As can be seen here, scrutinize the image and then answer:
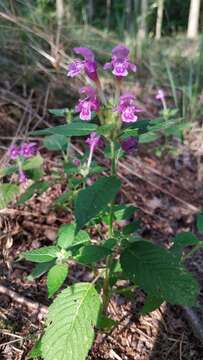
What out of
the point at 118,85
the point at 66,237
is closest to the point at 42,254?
the point at 66,237

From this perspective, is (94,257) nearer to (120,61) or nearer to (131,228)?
(131,228)

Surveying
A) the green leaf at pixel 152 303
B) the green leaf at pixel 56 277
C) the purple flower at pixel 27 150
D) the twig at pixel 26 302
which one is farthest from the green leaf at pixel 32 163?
the green leaf at pixel 152 303

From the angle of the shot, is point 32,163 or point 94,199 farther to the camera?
point 32,163

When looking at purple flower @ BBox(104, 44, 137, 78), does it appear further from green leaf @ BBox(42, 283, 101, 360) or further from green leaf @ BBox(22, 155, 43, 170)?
green leaf @ BBox(22, 155, 43, 170)

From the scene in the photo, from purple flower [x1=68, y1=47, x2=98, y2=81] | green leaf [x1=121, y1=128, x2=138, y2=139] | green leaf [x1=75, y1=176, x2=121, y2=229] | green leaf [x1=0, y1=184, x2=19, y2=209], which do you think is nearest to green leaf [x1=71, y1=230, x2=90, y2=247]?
green leaf [x1=75, y1=176, x2=121, y2=229]

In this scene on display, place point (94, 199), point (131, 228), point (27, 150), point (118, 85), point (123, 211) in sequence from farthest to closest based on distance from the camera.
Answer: point (27, 150) < point (123, 211) < point (131, 228) < point (118, 85) < point (94, 199)

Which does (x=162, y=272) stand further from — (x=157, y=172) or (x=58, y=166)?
(x=157, y=172)
